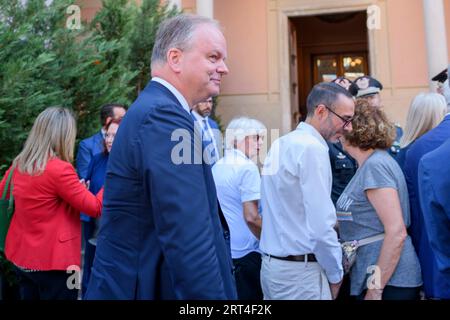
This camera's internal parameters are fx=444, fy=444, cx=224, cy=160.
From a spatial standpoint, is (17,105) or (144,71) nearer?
(17,105)

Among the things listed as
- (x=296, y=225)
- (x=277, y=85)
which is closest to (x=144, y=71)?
(x=277, y=85)

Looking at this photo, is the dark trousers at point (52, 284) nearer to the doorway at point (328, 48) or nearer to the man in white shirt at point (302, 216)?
the man in white shirt at point (302, 216)

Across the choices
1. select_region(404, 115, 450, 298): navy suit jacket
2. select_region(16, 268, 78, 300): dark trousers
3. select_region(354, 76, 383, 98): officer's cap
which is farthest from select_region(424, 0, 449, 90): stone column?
select_region(16, 268, 78, 300): dark trousers

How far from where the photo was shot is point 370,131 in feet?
9.61

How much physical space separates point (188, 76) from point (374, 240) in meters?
1.73

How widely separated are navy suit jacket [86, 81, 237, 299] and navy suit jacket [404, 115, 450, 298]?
158cm

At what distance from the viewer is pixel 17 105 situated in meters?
4.24

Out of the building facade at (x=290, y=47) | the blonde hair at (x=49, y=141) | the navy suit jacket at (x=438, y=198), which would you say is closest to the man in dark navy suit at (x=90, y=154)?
the blonde hair at (x=49, y=141)

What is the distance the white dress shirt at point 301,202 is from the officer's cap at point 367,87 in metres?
2.01

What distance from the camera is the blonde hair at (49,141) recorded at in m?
2.96

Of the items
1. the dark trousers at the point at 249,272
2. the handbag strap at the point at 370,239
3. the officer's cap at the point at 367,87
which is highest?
the officer's cap at the point at 367,87

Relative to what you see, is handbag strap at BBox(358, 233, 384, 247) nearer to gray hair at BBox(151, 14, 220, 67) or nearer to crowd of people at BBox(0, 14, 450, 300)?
crowd of people at BBox(0, 14, 450, 300)

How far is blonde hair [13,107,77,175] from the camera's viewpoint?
2.96 m
